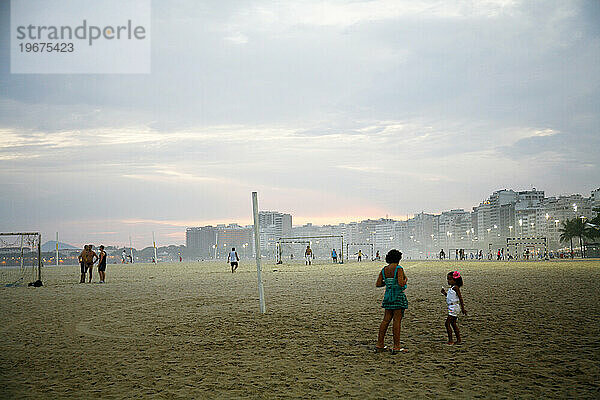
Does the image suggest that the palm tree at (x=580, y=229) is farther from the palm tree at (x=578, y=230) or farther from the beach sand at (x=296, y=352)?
the beach sand at (x=296, y=352)

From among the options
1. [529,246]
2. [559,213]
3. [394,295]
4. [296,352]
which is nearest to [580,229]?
[529,246]

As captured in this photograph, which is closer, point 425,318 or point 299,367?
point 299,367

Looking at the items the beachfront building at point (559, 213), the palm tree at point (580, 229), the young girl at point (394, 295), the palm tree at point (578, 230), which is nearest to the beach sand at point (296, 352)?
the young girl at point (394, 295)

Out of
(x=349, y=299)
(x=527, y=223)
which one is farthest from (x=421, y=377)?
(x=527, y=223)

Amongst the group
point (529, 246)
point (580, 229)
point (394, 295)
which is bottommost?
point (529, 246)

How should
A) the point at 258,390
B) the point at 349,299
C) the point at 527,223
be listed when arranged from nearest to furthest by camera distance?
the point at 258,390, the point at 349,299, the point at 527,223

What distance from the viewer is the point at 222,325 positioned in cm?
1192

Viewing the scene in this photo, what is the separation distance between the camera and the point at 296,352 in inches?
347

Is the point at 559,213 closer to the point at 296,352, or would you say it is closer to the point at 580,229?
the point at 580,229

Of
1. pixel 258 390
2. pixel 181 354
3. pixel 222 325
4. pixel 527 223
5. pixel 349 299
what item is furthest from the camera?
pixel 527 223

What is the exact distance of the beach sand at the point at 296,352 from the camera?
6645mm

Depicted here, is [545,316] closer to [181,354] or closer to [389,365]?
[389,365]

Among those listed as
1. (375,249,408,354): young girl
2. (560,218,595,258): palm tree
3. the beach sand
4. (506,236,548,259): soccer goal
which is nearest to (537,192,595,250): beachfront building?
(506,236,548,259): soccer goal

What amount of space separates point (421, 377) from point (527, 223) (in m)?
205
